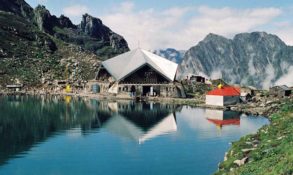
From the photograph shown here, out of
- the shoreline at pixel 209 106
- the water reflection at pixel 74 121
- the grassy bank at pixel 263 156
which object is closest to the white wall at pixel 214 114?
the shoreline at pixel 209 106

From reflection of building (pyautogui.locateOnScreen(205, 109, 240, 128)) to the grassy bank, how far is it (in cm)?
2411

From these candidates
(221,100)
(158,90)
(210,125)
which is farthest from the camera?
(158,90)

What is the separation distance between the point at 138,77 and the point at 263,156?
97.0 m

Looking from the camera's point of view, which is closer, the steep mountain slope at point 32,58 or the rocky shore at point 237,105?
the rocky shore at point 237,105

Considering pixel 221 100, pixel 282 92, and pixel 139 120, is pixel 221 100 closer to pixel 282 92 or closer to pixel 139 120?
pixel 282 92

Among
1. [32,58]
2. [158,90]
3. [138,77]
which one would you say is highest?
[32,58]

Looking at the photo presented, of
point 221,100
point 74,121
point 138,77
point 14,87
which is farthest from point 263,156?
point 14,87

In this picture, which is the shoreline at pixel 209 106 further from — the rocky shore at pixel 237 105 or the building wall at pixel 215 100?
the building wall at pixel 215 100

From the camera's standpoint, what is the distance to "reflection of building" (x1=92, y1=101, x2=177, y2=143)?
2501 inches

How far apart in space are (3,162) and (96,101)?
233 feet

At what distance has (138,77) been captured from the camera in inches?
5148

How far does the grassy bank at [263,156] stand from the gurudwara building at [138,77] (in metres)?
76.6

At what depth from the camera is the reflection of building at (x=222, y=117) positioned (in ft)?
242

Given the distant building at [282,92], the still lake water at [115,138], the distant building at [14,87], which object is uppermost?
the distant building at [14,87]
